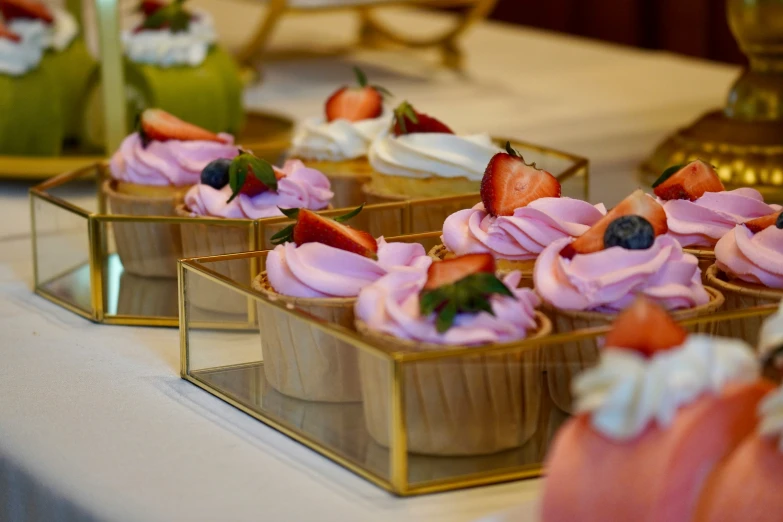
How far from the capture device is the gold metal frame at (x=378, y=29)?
2377 millimetres

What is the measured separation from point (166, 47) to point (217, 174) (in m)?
0.57

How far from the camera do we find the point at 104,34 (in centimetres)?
167

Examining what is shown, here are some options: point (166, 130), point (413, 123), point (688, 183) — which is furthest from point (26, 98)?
point (688, 183)

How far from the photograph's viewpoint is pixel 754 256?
1048 millimetres

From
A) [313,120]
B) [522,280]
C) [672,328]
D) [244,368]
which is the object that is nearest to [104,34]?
[313,120]

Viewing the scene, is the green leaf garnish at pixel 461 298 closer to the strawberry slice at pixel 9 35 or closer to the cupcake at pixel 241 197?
the cupcake at pixel 241 197

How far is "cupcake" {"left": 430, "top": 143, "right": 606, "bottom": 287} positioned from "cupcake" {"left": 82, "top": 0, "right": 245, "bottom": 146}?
31.2 inches

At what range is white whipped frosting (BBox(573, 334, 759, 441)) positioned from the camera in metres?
0.68

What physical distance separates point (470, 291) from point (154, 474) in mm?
260

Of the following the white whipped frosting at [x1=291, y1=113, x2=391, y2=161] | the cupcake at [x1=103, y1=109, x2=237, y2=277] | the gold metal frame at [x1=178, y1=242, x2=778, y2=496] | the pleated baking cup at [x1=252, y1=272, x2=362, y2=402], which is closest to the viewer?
the gold metal frame at [x1=178, y1=242, x2=778, y2=496]

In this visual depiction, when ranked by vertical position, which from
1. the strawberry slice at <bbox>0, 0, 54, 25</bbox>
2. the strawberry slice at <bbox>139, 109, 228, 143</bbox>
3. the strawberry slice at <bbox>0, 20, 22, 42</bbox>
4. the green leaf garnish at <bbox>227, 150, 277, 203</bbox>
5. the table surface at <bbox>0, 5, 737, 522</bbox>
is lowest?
the table surface at <bbox>0, 5, 737, 522</bbox>

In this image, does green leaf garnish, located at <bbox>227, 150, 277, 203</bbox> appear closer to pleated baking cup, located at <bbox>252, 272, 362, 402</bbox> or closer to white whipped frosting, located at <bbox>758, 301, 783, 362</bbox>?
pleated baking cup, located at <bbox>252, 272, 362, 402</bbox>

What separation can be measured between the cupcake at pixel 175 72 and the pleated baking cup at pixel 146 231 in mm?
352

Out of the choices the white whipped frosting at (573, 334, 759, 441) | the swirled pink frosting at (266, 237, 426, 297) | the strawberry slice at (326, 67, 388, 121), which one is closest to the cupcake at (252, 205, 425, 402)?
the swirled pink frosting at (266, 237, 426, 297)
